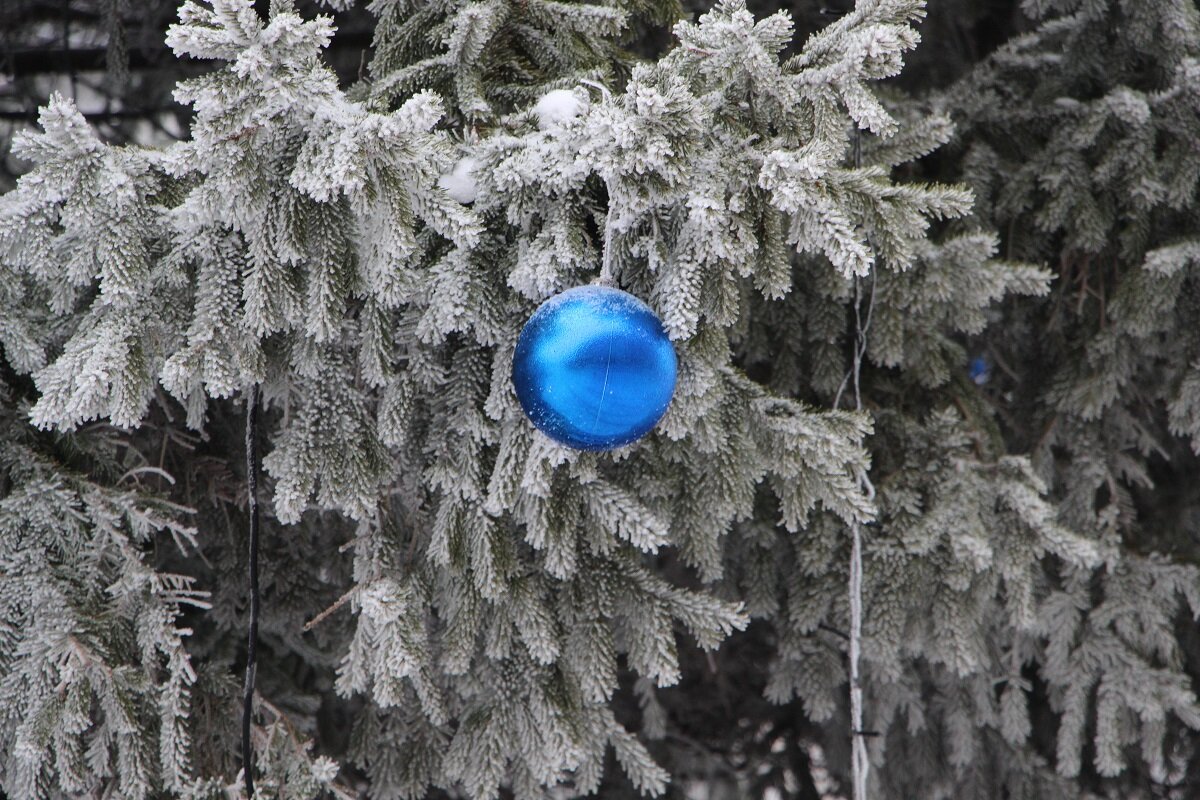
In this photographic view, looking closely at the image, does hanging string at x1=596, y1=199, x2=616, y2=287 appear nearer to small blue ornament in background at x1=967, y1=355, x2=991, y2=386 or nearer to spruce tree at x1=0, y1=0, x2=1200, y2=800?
spruce tree at x1=0, y1=0, x2=1200, y2=800

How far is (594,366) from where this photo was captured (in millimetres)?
1390

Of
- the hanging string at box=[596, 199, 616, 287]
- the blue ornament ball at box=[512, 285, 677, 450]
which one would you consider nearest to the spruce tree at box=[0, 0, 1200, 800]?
the hanging string at box=[596, 199, 616, 287]

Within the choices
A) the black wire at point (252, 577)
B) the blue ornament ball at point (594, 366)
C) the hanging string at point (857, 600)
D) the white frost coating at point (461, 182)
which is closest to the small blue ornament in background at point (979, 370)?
the hanging string at point (857, 600)

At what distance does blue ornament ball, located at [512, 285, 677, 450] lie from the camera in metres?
1.39

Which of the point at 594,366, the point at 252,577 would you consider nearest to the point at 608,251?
the point at 594,366

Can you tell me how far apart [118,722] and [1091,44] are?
105 inches

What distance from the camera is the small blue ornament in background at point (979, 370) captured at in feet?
8.80

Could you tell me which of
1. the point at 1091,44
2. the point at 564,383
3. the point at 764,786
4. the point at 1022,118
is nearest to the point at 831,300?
the point at 1022,118

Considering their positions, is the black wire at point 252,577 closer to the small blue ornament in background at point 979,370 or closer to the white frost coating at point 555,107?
the white frost coating at point 555,107

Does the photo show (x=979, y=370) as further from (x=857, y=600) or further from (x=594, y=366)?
(x=594, y=366)

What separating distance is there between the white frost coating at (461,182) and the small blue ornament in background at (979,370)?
170 cm

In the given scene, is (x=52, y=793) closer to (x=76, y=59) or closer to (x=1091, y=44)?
(x=76, y=59)

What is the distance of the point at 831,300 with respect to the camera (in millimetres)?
2258

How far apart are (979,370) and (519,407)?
5.15 feet
